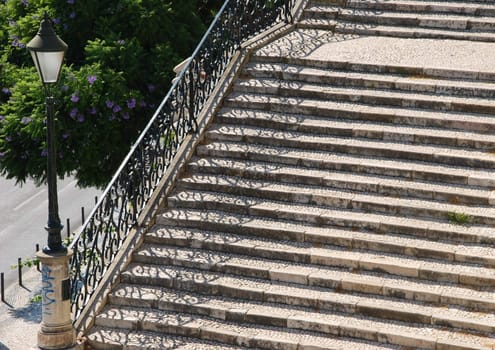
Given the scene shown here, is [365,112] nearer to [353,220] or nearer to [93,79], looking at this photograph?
[353,220]

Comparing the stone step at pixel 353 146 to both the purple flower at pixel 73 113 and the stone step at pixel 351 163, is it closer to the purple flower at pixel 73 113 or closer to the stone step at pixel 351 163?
the stone step at pixel 351 163

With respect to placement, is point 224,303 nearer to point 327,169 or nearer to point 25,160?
point 327,169

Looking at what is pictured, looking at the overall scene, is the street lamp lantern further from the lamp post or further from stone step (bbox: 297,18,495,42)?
stone step (bbox: 297,18,495,42)

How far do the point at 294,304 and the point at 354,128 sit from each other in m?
2.68

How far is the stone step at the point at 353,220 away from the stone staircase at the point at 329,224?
0.02 meters

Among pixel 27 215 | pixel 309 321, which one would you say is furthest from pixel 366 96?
pixel 27 215

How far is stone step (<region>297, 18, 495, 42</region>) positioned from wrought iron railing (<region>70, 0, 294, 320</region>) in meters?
0.52

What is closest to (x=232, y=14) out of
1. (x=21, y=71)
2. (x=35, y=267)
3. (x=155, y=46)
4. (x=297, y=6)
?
(x=297, y=6)

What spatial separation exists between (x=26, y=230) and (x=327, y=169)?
12.6 metres

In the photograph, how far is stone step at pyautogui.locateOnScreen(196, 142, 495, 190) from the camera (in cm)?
1272

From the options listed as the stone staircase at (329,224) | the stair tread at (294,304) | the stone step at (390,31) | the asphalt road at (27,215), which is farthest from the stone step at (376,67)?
the asphalt road at (27,215)

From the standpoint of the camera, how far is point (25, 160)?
1745cm

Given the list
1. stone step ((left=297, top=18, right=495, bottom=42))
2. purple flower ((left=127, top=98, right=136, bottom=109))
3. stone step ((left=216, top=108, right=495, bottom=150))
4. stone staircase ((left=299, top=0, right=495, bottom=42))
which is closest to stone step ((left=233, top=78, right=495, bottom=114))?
stone step ((left=216, top=108, right=495, bottom=150))

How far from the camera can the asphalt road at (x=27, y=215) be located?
23047mm
